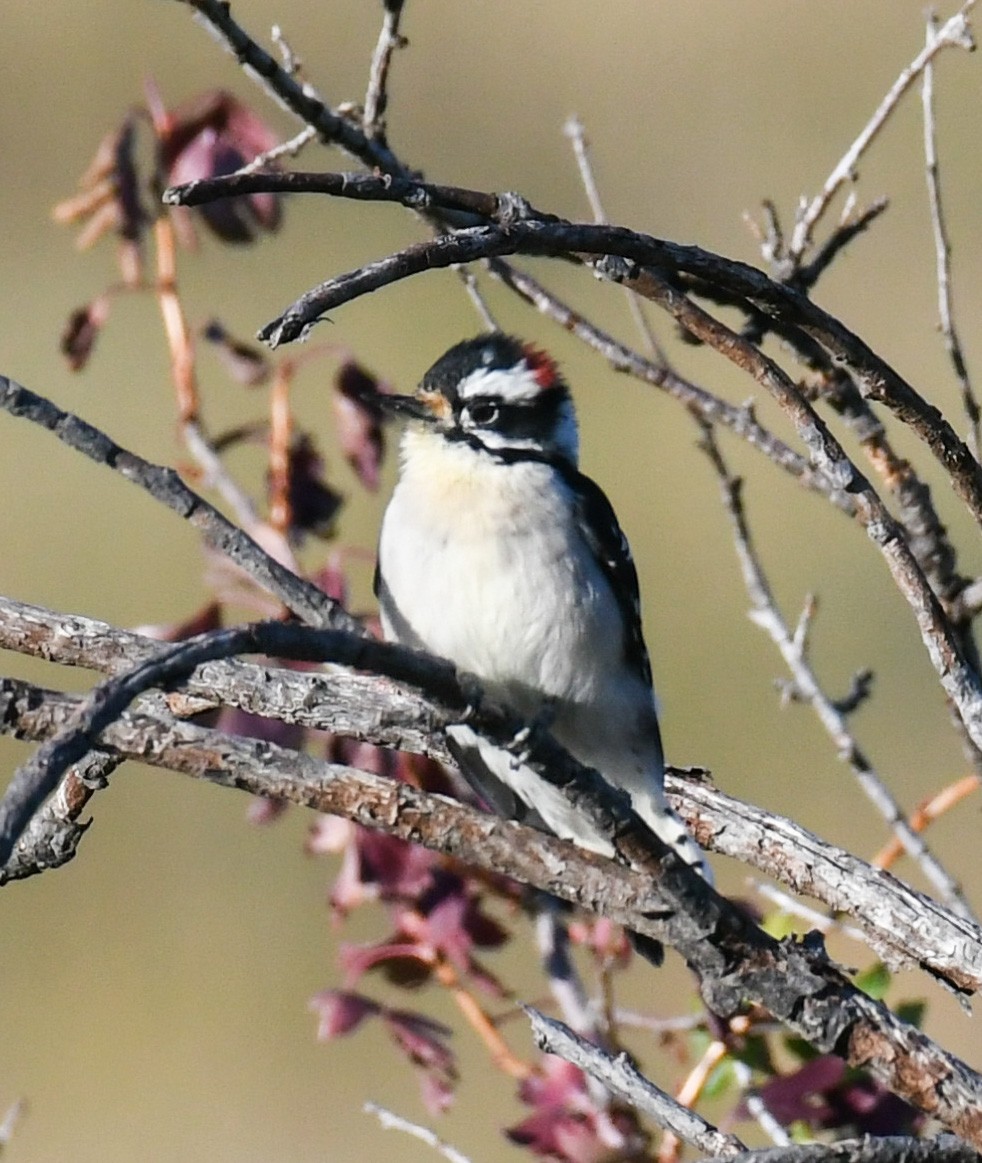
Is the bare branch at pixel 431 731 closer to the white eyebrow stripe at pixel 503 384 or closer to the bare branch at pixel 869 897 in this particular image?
the bare branch at pixel 869 897

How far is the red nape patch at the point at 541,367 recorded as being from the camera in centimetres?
394

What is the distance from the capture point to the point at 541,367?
3.95m

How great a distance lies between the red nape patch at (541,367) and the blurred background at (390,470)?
108cm

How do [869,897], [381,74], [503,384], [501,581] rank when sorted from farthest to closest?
[503,384], [501,581], [381,74], [869,897]

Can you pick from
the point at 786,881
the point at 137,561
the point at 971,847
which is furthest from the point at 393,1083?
the point at 786,881

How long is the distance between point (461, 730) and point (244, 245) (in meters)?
1.22

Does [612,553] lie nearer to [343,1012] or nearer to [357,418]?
[357,418]

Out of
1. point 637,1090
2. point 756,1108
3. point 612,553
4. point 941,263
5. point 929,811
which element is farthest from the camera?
point 612,553

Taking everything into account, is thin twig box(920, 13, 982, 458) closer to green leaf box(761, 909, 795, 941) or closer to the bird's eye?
green leaf box(761, 909, 795, 941)

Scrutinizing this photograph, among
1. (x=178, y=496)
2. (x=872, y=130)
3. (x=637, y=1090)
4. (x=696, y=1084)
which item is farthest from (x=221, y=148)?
(x=637, y=1090)

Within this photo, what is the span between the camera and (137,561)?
10.6 meters

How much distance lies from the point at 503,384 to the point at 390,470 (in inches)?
217

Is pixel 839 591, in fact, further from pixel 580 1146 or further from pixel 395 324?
pixel 580 1146

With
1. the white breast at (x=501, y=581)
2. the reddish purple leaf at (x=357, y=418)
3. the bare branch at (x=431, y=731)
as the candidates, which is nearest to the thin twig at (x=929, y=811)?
the bare branch at (x=431, y=731)
